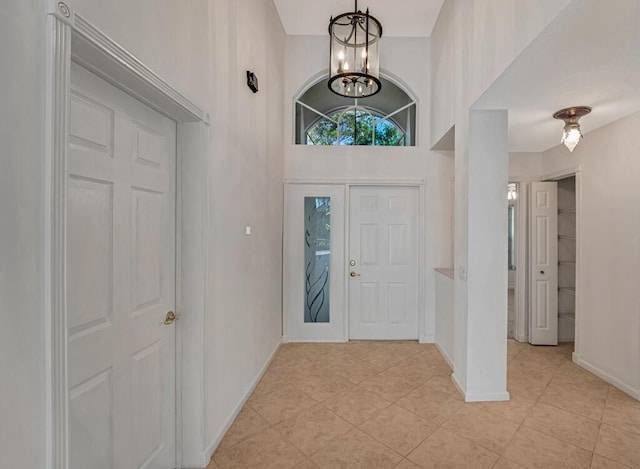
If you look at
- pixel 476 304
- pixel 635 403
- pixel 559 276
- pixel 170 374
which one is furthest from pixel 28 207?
pixel 559 276

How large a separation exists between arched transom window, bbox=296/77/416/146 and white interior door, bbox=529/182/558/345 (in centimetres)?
172

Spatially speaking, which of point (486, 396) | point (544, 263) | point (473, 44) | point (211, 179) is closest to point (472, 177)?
point (473, 44)

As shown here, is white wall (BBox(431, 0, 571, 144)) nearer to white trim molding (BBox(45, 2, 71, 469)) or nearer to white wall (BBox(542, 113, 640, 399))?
white wall (BBox(542, 113, 640, 399))

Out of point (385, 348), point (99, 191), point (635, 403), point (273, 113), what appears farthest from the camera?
point (385, 348)

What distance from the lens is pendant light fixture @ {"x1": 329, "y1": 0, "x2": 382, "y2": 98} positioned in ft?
8.60

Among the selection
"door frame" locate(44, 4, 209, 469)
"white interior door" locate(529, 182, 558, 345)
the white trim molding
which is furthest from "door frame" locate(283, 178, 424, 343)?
the white trim molding

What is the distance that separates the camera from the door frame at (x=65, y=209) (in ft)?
3.02

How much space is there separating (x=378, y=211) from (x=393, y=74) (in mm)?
1735

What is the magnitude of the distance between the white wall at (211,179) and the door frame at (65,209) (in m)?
0.02

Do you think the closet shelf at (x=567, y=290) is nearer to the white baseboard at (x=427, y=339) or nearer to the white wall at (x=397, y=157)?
the white wall at (x=397, y=157)

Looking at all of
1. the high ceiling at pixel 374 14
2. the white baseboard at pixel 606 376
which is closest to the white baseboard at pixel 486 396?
→ the white baseboard at pixel 606 376

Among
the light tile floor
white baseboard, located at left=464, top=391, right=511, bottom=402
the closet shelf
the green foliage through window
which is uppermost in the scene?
the green foliage through window

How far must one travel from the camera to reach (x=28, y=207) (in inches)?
34.4

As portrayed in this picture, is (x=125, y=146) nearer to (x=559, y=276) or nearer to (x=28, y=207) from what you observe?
(x=28, y=207)
